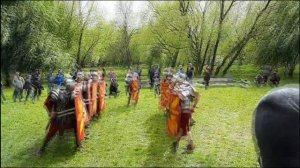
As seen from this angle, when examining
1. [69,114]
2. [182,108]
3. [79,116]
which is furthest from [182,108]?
[69,114]

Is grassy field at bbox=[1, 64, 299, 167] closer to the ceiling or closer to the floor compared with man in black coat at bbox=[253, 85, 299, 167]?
closer to the floor

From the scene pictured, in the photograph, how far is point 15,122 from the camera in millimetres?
1873

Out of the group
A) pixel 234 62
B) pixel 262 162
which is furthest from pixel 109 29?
pixel 262 162

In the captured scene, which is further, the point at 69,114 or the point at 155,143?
the point at 155,143

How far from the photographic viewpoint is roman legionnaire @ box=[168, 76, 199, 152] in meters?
7.09

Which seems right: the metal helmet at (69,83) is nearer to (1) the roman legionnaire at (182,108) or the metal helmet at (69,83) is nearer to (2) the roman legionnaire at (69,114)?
(2) the roman legionnaire at (69,114)

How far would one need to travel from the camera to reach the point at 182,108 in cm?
713

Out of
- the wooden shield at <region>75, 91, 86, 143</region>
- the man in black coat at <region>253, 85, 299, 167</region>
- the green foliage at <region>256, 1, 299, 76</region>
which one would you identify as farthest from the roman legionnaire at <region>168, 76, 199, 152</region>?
the man in black coat at <region>253, 85, 299, 167</region>

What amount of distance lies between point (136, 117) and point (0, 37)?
366 inches

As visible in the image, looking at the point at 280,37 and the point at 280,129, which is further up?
the point at 280,37

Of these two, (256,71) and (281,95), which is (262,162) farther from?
(256,71)

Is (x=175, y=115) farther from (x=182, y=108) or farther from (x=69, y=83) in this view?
(x=69, y=83)

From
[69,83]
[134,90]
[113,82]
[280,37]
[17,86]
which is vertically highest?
[280,37]

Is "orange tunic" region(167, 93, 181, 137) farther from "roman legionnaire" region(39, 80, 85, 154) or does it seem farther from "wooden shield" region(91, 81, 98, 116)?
"wooden shield" region(91, 81, 98, 116)
